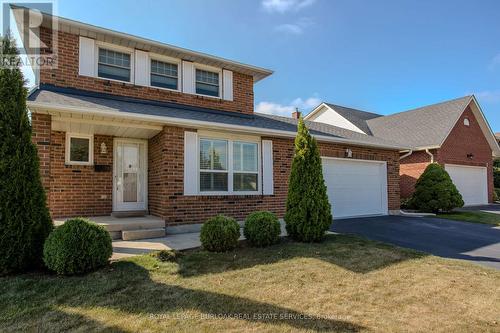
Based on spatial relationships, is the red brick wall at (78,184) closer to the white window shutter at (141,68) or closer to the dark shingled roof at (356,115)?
the white window shutter at (141,68)

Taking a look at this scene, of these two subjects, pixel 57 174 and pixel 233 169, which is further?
pixel 233 169

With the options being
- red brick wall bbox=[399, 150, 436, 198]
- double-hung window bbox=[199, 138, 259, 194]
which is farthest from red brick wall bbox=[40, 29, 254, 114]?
red brick wall bbox=[399, 150, 436, 198]

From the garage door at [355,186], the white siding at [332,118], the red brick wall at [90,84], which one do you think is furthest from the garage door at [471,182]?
the red brick wall at [90,84]

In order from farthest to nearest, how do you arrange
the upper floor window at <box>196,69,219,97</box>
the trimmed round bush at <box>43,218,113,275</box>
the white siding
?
1. the white siding
2. the upper floor window at <box>196,69,219,97</box>
3. the trimmed round bush at <box>43,218,113,275</box>

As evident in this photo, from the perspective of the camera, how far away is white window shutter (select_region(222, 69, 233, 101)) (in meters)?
10.6

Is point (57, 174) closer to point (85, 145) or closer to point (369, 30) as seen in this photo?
point (85, 145)

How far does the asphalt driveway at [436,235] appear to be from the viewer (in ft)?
21.4

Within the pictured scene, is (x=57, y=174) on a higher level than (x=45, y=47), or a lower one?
lower

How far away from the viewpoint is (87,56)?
8.54 meters

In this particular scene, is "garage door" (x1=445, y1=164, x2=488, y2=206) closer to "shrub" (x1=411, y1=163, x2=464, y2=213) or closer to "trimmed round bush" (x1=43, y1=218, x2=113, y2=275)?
"shrub" (x1=411, y1=163, x2=464, y2=213)

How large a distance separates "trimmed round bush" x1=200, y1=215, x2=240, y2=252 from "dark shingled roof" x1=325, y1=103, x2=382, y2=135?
14.8 meters

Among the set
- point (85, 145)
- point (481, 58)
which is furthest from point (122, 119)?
point (481, 58)

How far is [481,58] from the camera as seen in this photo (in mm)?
13953

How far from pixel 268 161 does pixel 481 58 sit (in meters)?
12.2
